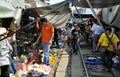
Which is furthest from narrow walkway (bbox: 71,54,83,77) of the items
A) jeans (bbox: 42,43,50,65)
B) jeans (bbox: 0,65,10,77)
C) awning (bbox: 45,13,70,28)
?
jeans (bbox: 0,65,10,77)

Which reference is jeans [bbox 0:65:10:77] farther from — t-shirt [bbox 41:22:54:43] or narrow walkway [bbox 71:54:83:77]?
narrow walkway [bbox 71:54:83:77]

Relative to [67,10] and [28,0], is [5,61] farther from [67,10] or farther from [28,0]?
[28,0]

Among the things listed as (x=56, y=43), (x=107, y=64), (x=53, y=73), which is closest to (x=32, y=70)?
(x=53, y=73)

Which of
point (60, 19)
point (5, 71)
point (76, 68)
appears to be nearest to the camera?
point (5, 71)

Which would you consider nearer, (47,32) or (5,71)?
(5,71)

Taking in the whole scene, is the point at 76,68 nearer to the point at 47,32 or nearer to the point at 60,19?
the point at 60,19

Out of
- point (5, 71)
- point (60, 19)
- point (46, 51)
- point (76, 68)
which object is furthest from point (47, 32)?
point (5, 71)

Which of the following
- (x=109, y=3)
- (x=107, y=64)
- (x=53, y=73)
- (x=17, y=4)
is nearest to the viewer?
(x=109, y=3)

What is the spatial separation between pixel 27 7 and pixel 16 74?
19.9 ft

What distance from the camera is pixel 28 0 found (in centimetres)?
1956

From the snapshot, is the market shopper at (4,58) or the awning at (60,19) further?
the awning at (60,19)

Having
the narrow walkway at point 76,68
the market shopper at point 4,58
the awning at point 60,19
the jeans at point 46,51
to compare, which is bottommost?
the narrow walkway at point 76,68

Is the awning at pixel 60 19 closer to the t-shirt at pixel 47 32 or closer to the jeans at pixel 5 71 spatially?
the t-shirt at pixel 47 32

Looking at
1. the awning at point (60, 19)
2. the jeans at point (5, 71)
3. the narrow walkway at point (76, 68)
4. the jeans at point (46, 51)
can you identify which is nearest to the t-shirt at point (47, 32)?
the jeans at point (46, 51)
